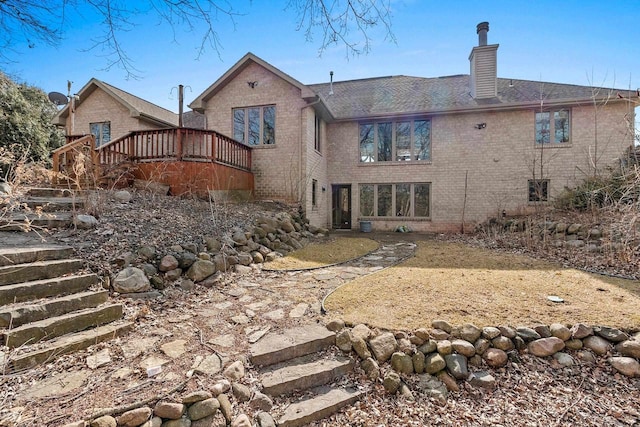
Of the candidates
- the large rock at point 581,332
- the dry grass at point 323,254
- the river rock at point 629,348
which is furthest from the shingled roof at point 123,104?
the river rock at point 629,348

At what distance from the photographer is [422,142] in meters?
12.8

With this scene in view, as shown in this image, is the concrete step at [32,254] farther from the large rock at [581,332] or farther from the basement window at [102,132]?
the basement window at [102,132]

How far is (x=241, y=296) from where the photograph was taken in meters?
4.71

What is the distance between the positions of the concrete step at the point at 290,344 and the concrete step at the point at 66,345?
155cm

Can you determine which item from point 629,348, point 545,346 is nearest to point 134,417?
point 545,346

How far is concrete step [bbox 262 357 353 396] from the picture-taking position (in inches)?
112

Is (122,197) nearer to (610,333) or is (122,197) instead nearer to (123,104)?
(610,333)

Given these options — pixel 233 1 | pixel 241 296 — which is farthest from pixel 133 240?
pixel 233 1

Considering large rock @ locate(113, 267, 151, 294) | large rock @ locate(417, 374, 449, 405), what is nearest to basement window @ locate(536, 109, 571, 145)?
large rock @ locate(417, 374, 449, 405)

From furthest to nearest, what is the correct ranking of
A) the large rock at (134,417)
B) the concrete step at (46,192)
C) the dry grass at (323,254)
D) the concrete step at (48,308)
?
the dry grass at (323,254) → the concrete step at (46,192) → the concrete step at (48,308) → the large rock at (134,417)

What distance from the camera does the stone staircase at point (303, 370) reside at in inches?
108

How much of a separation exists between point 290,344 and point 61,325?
2387 mm

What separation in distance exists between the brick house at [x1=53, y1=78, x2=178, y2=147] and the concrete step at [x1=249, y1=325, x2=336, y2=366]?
45.2ft

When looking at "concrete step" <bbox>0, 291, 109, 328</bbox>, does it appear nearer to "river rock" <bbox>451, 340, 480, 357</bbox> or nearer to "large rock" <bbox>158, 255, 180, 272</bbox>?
"large rock" <bbox>158, 255, 180, 272</bbox>
